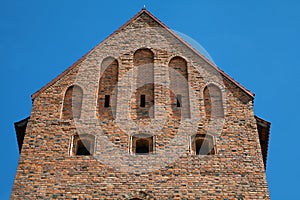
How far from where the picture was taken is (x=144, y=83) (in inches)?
758

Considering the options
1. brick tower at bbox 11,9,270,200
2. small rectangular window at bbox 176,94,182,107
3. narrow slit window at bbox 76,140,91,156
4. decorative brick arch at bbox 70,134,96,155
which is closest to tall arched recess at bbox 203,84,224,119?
brick tower at bbox 11,9,270,200

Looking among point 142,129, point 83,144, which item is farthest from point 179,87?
point 83,144

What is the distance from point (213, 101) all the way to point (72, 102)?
445 centimetres

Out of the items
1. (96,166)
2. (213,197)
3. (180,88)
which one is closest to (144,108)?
(180,88)

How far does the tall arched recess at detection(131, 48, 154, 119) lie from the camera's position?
18.4 m

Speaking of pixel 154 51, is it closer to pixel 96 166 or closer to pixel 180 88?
pixel 180 88

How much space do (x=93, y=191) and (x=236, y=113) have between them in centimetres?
523

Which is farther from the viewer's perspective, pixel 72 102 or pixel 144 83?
pixel 144 83

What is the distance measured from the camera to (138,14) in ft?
70.6

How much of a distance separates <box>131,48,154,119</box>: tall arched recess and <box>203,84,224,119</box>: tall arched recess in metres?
1.72

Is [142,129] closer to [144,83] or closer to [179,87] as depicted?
[144,83]

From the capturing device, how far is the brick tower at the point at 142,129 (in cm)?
1616

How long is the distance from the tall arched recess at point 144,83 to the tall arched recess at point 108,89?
2.20ft

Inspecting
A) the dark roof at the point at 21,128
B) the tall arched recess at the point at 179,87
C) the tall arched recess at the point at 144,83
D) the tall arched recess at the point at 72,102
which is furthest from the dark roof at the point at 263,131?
the dark roof at the point at 21,128
